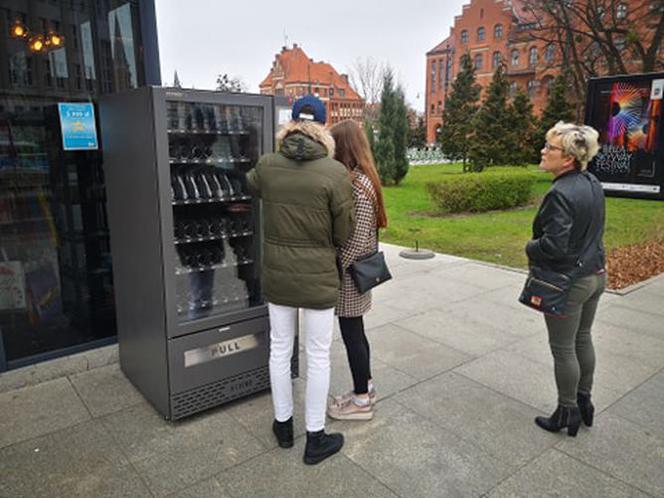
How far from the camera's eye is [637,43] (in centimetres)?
1602

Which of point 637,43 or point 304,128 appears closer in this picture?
point 304,128

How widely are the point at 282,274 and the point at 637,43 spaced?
18026mm

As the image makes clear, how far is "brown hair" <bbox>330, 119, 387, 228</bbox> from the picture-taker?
2.89 m

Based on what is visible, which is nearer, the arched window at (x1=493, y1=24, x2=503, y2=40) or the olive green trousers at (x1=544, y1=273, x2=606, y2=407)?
the olive green trousers at (x1=544, y1=273, x2=606, y2=407)

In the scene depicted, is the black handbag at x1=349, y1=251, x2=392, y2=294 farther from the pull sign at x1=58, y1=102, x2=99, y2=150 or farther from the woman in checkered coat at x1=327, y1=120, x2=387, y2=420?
the pull sign at x1=58, y1=102, x2=99, y2=150

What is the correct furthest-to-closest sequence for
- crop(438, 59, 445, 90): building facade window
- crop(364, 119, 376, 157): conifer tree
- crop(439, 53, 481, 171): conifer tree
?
crop(438, 59, 445, 90): building facade window < crop(439, 53, 481, 171): conifer tree < crop(364, 119, 376, 157): conifer tree

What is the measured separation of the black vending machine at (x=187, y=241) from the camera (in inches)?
116

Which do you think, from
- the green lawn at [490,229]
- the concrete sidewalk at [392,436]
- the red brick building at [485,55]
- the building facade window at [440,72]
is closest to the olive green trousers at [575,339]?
the concrete sidewalk at [392,436]

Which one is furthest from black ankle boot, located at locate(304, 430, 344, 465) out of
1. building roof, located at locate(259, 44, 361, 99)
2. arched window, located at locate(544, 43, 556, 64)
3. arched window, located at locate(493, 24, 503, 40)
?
building roof, located at locate(259, 44, 361, 99)

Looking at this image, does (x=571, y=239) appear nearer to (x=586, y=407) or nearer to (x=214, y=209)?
Answer: (x=586, y=407)

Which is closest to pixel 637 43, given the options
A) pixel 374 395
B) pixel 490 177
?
pixel 490 177

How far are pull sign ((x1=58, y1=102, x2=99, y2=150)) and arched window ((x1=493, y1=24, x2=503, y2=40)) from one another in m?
60.9

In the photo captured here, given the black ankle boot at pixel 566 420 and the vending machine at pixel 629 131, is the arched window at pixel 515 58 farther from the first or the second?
the black ankle boot at pixel 566 420

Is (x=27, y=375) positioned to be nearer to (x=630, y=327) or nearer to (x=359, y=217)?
(x=359, y=217)
